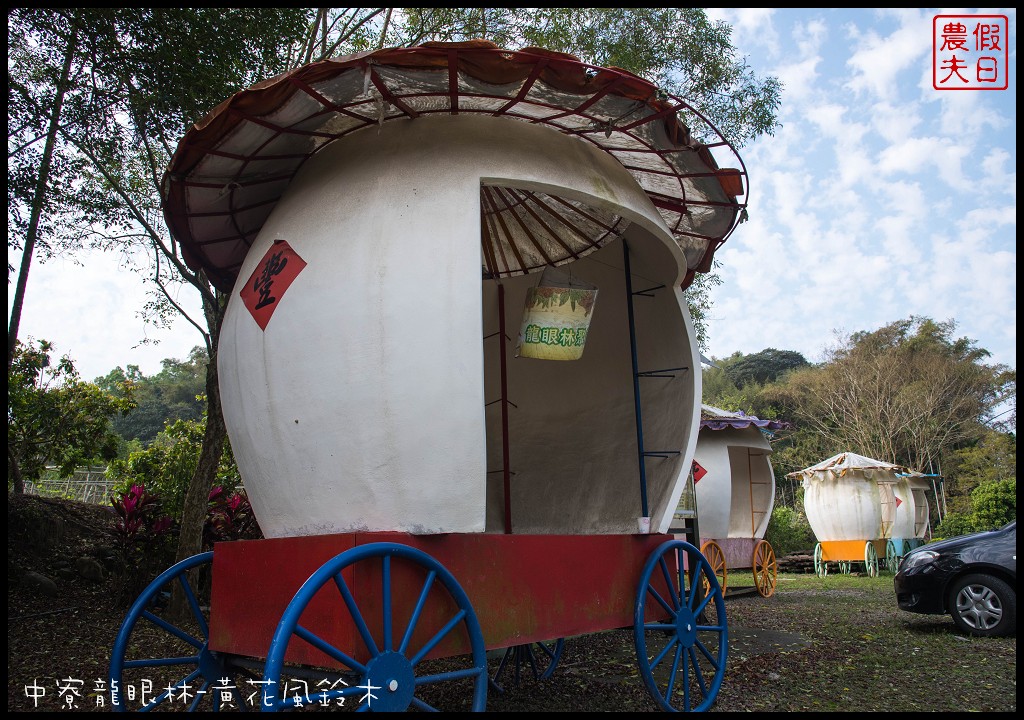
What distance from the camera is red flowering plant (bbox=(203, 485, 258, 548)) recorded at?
7.82 metres

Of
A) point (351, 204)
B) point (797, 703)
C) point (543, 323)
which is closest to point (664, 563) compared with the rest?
point (797, 703)

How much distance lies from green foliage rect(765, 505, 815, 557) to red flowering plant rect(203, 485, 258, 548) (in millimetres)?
15141

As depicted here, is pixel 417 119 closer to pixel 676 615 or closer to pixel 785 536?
pixel 676 615

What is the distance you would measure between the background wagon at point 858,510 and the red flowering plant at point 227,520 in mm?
12891

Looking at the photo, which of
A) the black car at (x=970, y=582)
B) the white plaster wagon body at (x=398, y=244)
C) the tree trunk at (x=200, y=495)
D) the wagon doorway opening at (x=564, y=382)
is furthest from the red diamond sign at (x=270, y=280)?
the black car at (x=970, y=582)

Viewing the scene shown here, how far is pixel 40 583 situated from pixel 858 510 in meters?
15.0

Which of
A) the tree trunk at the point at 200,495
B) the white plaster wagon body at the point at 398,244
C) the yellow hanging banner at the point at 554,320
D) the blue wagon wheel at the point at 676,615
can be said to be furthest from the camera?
the tree trunk at the point at 200,495

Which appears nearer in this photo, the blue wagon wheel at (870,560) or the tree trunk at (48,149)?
the tree trunk at (48,149)

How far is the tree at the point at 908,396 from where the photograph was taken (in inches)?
1000

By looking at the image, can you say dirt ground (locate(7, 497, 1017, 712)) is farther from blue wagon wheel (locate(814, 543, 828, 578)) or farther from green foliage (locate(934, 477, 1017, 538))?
green foliage (locate(934, 477, 1017, 538))

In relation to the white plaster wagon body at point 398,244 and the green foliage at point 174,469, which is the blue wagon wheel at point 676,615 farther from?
the green foliage at point 174,469

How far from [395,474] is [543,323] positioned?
5.44 ft

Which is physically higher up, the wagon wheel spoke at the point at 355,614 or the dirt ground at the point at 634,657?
the wagon wheel spoke at the point at 355,614

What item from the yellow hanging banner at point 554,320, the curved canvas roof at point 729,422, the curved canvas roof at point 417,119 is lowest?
the curved canvas roof at point 729,422
